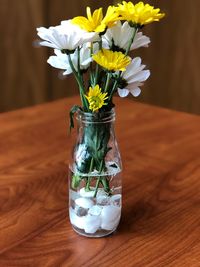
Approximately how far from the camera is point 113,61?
0.78 metres

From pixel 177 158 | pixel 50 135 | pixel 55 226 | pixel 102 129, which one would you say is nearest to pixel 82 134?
pixel 102 129

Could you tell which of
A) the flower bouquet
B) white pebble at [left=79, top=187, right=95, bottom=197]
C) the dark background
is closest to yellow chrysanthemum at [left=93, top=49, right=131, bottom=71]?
the flower bouquet

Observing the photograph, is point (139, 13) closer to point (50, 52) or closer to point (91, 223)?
point (91, 223)

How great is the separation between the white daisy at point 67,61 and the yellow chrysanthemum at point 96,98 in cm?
5

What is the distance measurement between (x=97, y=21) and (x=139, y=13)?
0.07 meters

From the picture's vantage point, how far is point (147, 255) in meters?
0.83

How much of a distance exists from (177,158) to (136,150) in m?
0.11

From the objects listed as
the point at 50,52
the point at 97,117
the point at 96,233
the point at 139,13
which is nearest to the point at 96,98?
the point at 97,117

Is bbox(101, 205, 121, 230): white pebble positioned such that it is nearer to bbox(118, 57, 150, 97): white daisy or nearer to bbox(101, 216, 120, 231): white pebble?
bbox(101, 216, 120, 231): white pebble

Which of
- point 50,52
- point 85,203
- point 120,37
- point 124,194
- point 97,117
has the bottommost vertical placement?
point 50,52

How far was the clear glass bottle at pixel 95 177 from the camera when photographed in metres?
0.83

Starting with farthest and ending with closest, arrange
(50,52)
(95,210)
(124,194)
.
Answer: (50,52), (124,194), (95,210)

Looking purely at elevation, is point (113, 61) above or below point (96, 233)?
above

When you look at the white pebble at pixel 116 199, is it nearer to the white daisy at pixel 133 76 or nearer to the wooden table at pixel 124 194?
the wooden table at pixel 124 194
